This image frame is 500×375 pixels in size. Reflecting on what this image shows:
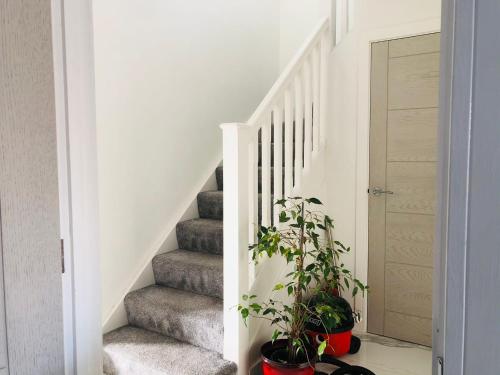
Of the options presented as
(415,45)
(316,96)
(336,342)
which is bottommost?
(336,342)

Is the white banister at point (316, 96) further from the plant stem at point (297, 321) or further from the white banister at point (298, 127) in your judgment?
the plant stem at point (297, 321)

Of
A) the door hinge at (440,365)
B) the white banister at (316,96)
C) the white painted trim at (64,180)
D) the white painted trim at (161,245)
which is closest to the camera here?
the door hinge at (440,365)

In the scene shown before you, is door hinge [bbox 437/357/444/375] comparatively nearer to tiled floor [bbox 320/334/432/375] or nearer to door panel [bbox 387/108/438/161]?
tiled floor [bbox 320/334/432/375]

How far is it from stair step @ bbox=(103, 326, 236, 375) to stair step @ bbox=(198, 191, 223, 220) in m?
0.95

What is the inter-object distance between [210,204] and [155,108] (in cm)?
79

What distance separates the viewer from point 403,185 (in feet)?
9.72

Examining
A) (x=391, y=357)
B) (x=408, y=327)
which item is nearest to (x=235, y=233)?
(x=391, y=357)

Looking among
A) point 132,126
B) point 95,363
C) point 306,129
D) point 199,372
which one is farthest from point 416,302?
point 95,363

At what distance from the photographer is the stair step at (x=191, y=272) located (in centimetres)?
264

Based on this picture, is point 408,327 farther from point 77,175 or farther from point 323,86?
point 77,175

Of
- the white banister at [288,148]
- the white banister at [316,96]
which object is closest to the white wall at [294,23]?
the white banister at [316,96]

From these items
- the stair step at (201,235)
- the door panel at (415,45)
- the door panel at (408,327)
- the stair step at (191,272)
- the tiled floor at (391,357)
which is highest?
the door panel at (415,45)

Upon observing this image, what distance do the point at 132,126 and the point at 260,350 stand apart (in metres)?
1.56

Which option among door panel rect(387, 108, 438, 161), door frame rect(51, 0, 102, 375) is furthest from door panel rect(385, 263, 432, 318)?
door frame rect(51, 0, 102, 375)
